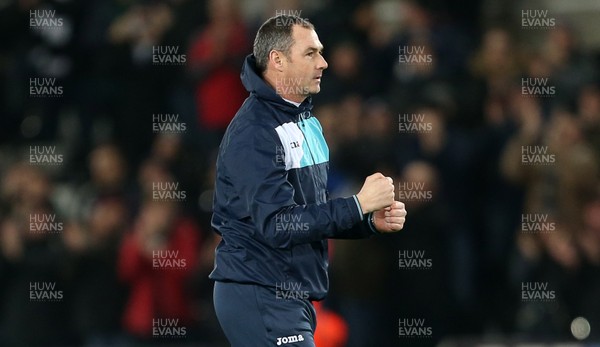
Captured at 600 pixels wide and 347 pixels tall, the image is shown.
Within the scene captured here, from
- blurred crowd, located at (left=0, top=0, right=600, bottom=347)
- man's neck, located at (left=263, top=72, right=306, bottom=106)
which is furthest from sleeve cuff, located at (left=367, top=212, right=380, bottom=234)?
blurred crowd, located at (left=0, top=0, right=600, bottom=347)

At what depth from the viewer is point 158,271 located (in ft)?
36.4

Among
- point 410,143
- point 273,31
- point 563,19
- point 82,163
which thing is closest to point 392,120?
point 410,143

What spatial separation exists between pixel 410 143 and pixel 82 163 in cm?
366

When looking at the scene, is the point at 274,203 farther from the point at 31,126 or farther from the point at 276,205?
the point at 31,126

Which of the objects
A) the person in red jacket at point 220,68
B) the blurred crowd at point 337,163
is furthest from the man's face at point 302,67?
the person in red jacket at point 220,68

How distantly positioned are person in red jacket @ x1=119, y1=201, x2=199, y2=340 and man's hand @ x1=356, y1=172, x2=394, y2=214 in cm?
576

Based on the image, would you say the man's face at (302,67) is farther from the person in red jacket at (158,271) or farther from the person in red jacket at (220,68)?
the person in red jacket at (220,68)

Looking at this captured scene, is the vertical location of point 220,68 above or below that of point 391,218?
above

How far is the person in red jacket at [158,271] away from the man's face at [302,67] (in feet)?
17.8

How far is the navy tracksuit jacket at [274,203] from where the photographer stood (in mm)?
5523

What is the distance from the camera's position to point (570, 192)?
10.4m

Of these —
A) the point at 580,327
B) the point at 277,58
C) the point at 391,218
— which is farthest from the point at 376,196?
the point at 580,327

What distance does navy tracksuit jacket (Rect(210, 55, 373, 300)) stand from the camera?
18.1 ft

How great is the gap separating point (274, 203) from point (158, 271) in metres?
5.76
